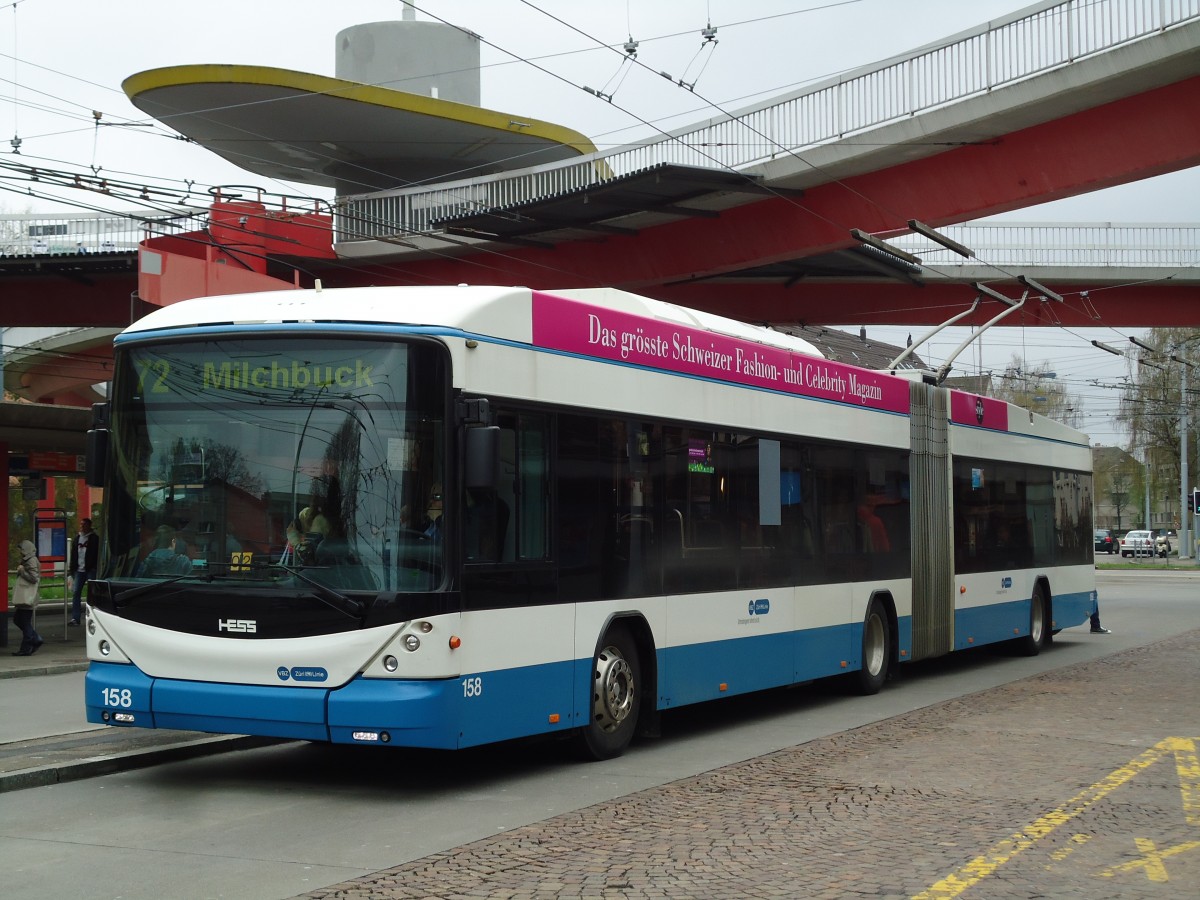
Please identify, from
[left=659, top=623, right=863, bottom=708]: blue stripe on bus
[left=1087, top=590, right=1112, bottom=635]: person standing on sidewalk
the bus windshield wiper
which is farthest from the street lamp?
the bus windshield wiper

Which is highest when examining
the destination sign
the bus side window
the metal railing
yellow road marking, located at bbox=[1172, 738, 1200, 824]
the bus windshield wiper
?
the metal railing

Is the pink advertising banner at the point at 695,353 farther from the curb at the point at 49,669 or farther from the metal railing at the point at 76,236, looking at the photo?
the metal railing at the point at 76,236

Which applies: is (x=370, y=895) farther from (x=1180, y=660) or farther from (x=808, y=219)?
(x=808, y=219)

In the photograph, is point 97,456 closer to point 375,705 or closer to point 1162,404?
point 375,705

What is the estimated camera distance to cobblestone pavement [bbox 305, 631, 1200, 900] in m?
6.66

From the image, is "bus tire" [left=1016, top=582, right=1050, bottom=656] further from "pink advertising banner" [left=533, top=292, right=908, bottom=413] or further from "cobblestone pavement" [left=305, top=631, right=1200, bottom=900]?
"cobblestone pavement" [left=305, top=631, right=1200, bottom=900]

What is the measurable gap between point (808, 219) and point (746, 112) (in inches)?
95.2

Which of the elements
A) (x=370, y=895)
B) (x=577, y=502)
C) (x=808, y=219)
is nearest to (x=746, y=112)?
(x=808, y=219)

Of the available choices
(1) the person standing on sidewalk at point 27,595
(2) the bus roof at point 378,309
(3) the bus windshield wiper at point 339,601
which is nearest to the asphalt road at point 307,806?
(3) the bus windshield wiper at point 339,601

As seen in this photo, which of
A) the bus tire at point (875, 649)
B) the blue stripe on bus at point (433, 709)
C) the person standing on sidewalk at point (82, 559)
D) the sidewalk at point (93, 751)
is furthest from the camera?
the person standing on sidewalk at point (82, 559)

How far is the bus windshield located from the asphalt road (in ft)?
4.51

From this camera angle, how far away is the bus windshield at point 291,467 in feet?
28.6

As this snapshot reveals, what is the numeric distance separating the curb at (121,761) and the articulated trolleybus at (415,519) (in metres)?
0.52

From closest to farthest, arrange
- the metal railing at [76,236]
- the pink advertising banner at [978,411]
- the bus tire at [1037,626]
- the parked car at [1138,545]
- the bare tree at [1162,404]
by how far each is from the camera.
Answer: the pink advertising banner at [978,411]
the bus tire at [1037,626]
the metal railing at [76,236]
the bare tree at [1162,404]
the parked car at [1138,545]
